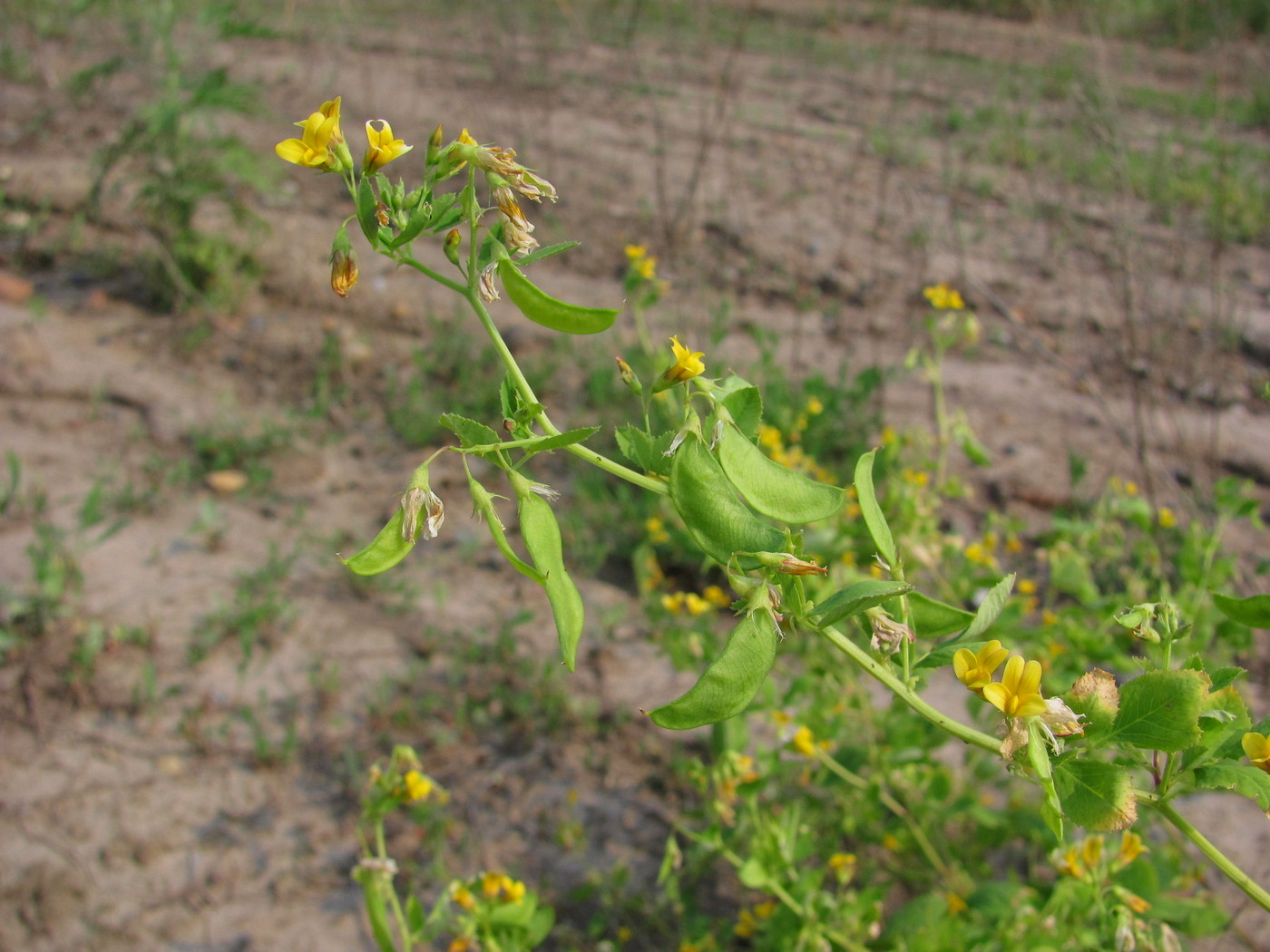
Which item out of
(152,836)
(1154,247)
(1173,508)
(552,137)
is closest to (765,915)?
(152,836)

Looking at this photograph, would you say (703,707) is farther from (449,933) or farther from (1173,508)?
(1173,508)

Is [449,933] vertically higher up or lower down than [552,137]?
lower down

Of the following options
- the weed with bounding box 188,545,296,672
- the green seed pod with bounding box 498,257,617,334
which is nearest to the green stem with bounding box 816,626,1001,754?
the green seed pod with bounding box 498,257,617,334

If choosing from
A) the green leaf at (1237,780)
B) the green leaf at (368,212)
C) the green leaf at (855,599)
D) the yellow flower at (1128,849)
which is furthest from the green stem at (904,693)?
the yellow flower at (1128,849)

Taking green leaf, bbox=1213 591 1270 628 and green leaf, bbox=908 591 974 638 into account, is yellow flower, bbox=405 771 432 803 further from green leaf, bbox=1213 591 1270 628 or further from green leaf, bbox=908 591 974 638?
green leaf, bbox=1213 591 1270 628

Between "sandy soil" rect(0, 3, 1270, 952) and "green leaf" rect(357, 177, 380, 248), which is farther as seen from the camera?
"sandy soil" rect(0, 3, 1270, 952)

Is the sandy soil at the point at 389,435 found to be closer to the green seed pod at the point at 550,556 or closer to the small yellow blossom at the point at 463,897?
the small yellow blossom at the point at 463,897
